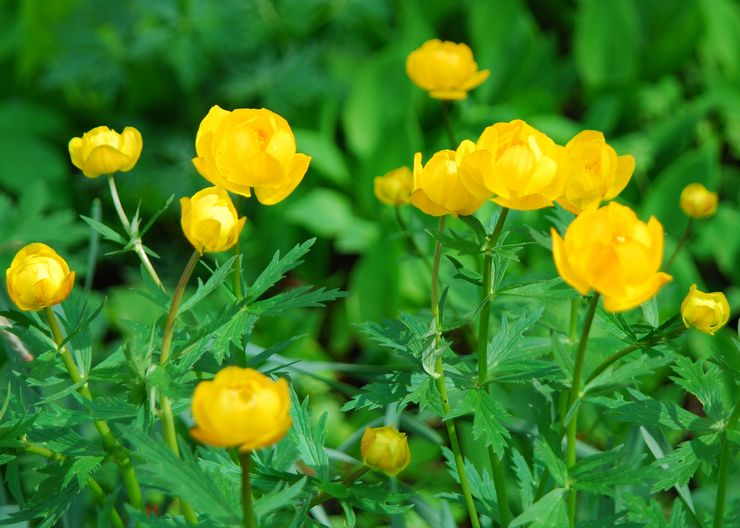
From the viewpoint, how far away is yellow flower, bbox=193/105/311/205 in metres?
0.66

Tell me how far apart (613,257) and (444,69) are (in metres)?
0.43

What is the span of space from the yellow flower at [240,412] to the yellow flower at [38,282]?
7.8 inches

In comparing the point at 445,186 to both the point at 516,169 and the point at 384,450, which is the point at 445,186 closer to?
the point at 516,169

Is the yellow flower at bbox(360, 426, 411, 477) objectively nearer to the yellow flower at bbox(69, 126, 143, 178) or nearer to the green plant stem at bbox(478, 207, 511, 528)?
the green plant stem at bbox(478, 207, 511, 528)

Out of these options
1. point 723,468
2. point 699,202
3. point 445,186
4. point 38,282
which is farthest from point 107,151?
point 699,202

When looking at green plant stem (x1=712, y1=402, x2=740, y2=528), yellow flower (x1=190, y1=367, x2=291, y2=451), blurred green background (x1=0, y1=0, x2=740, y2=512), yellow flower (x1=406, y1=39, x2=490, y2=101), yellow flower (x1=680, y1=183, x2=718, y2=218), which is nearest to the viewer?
yellow flower (x1=190, y1=367, x2=291, y2=451)

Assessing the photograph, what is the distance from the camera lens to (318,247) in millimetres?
1977

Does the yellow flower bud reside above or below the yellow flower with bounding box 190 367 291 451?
below

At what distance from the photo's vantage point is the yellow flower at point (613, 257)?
0.55 metres

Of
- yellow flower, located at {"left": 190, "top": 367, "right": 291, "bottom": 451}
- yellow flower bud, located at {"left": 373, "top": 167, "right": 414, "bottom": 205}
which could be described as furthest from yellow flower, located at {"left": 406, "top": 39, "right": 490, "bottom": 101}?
yellow flower, located at {"left": 190, "top": 367, "right": 291, "bottom": 451}

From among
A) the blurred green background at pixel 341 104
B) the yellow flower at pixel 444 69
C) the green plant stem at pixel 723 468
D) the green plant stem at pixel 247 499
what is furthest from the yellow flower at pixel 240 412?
the blurred green background at pixel 341 104

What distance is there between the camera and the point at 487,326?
686 mm

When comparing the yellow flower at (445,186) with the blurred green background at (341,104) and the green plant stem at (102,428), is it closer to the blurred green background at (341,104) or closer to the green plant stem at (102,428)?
the green plant stem at (102,428)

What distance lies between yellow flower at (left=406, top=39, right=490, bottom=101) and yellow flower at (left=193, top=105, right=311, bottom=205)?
0.28 meters
